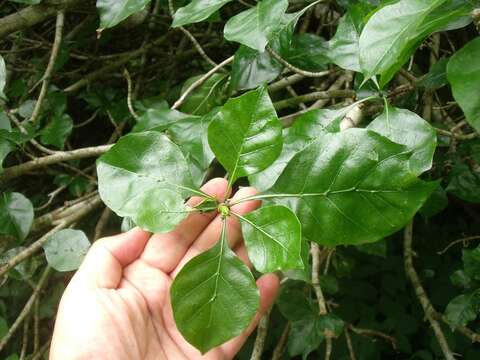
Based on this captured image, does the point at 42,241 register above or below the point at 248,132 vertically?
below

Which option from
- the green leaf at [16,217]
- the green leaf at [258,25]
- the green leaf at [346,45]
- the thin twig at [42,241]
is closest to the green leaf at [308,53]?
the green leaf at [346,45]

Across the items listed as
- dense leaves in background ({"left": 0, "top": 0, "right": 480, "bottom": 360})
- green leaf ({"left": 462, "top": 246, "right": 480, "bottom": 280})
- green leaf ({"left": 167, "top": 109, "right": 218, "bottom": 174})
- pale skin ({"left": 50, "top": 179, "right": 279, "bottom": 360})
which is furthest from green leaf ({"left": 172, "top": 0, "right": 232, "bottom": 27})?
green leaf ({"left": 462, "top": 246, "right": 480, "bottom": 280})

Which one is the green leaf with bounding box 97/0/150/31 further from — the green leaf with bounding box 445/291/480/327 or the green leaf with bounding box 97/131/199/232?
the green leaf with bounding box 445/291/480/327

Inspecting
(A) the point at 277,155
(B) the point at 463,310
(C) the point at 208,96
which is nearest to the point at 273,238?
(A) the point at 277,155

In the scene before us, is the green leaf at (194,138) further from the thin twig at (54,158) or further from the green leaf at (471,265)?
the green leaf at (471,265)

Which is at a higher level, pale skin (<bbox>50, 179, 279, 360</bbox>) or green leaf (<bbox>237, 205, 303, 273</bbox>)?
green leaf (<bbox>237, 205, 303, 273</bbox>)

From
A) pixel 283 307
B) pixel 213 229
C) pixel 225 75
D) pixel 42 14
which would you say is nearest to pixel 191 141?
pixel 213 229

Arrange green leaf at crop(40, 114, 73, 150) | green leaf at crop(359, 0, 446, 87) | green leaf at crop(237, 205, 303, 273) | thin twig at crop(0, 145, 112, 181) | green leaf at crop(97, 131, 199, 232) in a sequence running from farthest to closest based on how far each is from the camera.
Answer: green leaf at crop(40, 114, 73, 150), thin twig at crop(0, 145, 112, 181), green leaf at crop(97, 131, 199, 232), green leaf at crop(237, 205, 303, 273), green leaf at crop(359, 0, 446, 87)

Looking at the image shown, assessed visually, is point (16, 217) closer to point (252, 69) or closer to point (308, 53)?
point (252, 69)
